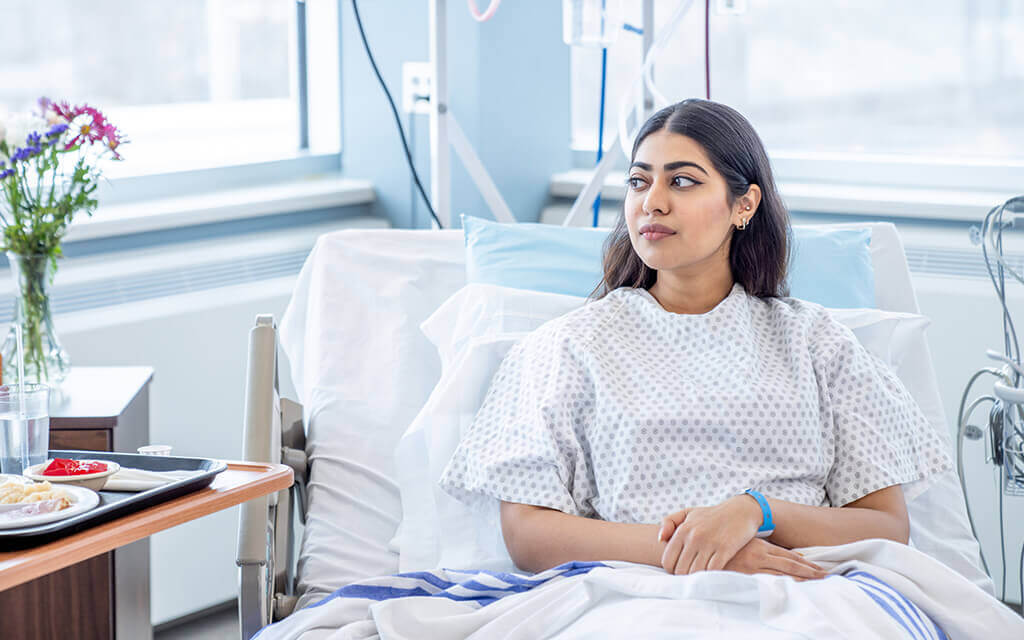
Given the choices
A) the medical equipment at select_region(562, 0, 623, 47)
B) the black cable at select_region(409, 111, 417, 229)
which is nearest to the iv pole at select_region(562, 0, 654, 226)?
the medical equipment at select_region(562, 0, 623, 47)

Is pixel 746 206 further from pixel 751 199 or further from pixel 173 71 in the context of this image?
pixel 173 71

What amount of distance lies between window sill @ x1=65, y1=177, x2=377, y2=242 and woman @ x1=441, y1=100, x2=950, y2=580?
3.79 feet

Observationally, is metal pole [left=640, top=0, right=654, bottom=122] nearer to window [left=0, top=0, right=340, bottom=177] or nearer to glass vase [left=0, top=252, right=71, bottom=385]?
window [left=0, top=0, right=340, bottom=177]

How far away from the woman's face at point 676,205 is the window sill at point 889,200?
0.87m

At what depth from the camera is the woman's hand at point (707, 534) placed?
4.44ft

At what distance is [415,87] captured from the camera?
2783 mm

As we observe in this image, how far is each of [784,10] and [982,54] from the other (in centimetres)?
46

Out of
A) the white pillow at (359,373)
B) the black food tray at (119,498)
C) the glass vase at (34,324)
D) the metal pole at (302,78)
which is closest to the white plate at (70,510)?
the black food tray at (119,498)

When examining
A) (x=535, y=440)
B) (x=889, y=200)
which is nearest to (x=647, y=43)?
(x=889, y=200)

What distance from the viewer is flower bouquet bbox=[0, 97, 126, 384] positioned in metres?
1.73

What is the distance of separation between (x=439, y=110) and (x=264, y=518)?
954mm

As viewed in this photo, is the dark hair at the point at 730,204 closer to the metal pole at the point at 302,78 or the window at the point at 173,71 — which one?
the window at the point at 173,71

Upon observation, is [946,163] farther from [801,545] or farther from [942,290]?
[801,545]

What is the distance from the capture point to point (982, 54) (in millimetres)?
2582
